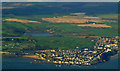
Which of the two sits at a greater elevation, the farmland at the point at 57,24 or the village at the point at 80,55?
the farmland at the point at 57,24

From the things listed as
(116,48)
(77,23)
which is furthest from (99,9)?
(116,48)

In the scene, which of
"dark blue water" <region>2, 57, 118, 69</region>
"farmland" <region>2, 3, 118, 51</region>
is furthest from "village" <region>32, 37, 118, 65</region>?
"farmland" <region>2, 3, 118, 51</region>

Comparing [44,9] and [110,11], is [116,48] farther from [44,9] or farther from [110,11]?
[44,9]

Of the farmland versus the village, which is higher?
the farmland

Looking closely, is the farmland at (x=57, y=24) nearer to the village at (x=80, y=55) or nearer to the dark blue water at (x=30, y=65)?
the village at (x=80, y=55)

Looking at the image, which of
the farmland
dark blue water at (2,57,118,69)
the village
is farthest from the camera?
the farmland

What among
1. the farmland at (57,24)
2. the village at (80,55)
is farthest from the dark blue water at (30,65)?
the farmland at (57,24)

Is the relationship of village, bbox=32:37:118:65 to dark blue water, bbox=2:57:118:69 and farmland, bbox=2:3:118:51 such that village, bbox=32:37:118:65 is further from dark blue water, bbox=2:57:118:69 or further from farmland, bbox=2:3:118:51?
A: farmland, bbox=2:3:118:51

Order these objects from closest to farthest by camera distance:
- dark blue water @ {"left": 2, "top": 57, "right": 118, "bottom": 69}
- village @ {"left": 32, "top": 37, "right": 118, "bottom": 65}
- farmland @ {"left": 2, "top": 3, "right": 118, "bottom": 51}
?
1. dark blue water @ {"left": 2, "top": 57, "right": 118, "bottom": 69}
2. village @ {"left": 32, "top": 37, "right": 118, "bottom": 65}
3. farmland @ {"left": 2, "top": 3, "right": 118, "bottom": 51}
